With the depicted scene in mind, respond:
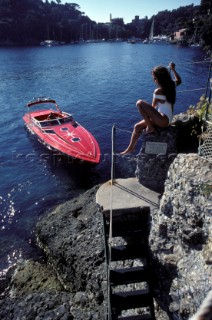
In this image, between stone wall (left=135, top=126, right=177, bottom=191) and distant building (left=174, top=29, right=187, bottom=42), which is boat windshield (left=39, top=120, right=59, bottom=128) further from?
distant building (left=174, top=29, right=187, bottom=42)

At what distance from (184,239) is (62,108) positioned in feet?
88.9

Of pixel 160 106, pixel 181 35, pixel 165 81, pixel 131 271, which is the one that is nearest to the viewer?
pixel 131 271

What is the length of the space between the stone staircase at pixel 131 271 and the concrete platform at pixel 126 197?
0.15 m

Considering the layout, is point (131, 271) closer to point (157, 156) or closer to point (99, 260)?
point (99, 260)

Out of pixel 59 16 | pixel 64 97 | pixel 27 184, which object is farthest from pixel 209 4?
pixel 27 184

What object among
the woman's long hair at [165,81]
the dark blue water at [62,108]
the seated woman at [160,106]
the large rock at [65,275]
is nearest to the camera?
the woman's long hair at [165,81]

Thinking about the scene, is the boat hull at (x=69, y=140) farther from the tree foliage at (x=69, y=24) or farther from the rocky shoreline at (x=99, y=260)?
the tree foliage at (x=69, y=24)

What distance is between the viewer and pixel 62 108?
3120cm

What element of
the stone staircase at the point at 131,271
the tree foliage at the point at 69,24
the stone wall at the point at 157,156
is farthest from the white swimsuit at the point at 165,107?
the tree foliage at the point at 69,24

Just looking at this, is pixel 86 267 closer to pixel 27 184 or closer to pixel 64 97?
pixel 27 184

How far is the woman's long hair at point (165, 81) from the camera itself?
6809mm

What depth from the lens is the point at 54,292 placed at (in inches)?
331

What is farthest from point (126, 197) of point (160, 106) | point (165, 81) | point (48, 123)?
point (48, 123)

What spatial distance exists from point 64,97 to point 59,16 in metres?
136
